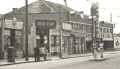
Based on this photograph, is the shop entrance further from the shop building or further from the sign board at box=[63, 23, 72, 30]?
the sign board at box=[63, 23, 72, 30]

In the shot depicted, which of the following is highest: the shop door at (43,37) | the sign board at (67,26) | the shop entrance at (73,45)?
the sign board at (67,26)

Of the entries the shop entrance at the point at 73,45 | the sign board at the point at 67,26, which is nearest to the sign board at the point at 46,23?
the sign board at the point at 67,26

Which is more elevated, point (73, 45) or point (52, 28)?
point (52, 28)

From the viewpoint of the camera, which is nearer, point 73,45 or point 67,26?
point 67,26

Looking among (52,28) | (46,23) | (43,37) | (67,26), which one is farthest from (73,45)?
(43,37)

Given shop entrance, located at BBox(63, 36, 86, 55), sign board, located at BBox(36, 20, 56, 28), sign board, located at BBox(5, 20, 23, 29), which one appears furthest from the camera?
shop entrance, located at BBox(63, 36, 86, 55)

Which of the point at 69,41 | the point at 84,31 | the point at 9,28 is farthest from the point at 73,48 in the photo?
the point at 9,28

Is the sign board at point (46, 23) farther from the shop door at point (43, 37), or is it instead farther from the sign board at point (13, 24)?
the sign board at point (13, 24)

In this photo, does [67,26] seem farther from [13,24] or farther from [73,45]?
[13,24]

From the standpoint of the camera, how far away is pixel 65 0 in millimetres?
55906

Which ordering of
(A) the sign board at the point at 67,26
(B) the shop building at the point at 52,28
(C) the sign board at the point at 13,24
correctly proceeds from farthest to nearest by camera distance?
(A) the sign board at the point at 67,26 < (B) the shop building at the point at 52,28 < (C) the sign board at the point at 13,24

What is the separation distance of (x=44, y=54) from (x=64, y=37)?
16.9 meters

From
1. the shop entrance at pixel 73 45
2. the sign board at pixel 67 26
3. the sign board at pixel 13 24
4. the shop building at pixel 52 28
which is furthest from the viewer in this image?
the shop entrance at pixel 73 45

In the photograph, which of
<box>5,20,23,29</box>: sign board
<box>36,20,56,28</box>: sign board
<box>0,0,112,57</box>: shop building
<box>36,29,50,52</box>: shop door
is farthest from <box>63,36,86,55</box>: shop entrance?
<box>5,20,23,29</box>: sign board
